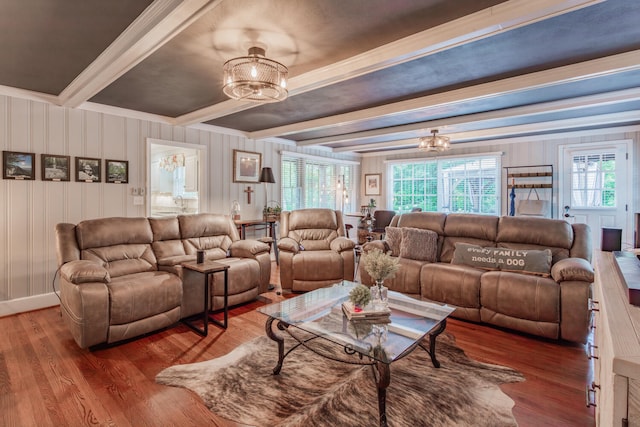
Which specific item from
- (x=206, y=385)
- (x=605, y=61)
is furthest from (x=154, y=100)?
(x=605, y=61)

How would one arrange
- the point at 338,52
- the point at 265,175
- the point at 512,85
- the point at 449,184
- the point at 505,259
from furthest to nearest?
1. the point at 449,184
2. the point at 265,175
3. the point at 505,259
4. the point at 512,85
5. the point at 338,52

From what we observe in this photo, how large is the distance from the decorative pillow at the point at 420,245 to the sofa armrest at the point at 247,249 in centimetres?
171

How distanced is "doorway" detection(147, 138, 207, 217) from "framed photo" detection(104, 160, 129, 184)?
1075 millimetres

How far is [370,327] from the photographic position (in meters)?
2.11

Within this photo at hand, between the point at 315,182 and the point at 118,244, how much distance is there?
4.50 metres

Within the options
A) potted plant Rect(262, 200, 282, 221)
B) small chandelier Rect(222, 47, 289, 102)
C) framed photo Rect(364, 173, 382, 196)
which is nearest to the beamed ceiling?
small chandelier Rect(222, 47, 289, 102)

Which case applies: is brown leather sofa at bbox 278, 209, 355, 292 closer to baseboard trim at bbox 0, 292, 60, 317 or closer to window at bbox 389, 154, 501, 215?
baseboard trim at bbox 0, 292, 60, 317

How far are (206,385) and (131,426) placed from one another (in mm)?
469

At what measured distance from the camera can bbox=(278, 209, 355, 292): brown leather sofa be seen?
4.02 m

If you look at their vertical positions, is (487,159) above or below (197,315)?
above

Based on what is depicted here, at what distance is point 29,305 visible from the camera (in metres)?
3.62

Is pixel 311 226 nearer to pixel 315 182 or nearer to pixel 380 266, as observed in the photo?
pixel 380 266

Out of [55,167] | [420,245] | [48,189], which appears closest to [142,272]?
[48,189]

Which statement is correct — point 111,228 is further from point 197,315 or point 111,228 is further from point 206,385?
point 206,385
